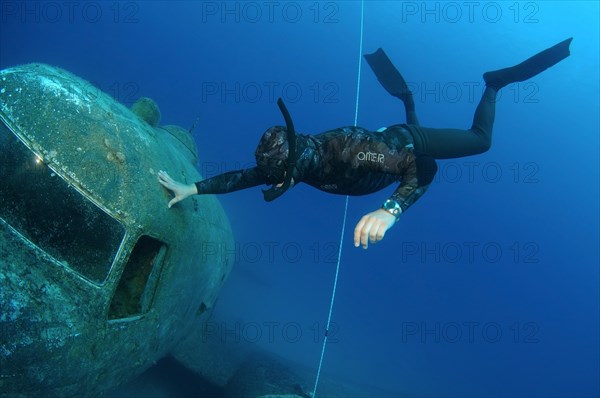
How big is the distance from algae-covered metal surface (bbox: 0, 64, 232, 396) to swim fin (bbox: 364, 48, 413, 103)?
5.41 m

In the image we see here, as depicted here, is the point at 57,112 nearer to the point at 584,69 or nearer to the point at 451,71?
the point at 584,69

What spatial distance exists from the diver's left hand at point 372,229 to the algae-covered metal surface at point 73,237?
2.07 metres

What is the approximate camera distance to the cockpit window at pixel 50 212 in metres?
3.06

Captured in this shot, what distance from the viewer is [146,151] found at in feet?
13.6

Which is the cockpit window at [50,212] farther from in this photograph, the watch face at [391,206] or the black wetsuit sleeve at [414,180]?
the black wetsuit sleeve at [414,180]

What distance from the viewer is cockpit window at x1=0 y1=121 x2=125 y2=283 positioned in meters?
3.06

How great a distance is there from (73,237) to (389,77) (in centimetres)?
690

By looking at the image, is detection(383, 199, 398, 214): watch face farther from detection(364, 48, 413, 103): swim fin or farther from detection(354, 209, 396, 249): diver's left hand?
detection(364, 48, 413, 103): swim fin

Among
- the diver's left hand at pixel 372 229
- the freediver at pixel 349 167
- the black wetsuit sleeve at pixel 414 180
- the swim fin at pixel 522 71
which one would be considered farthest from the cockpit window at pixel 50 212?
the swim fin at pixel 522 71

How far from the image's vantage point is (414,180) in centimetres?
413

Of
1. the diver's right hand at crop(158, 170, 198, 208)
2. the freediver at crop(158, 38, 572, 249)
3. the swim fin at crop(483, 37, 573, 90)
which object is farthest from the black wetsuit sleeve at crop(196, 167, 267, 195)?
the swim fin at crop(483, 37, 573, 90)

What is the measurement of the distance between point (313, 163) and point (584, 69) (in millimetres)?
62171

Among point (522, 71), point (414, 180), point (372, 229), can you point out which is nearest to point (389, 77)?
point (522, 71)

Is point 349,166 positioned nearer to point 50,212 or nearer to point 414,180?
point 414,180
